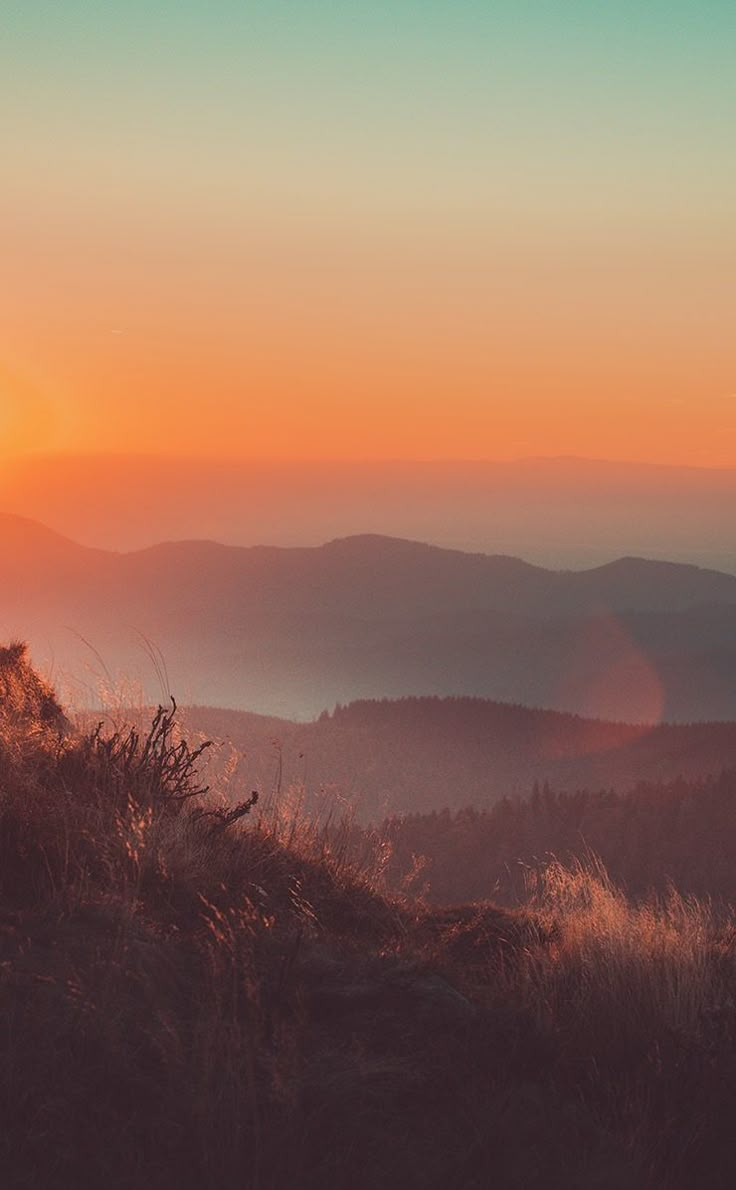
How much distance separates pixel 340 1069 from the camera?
12.9 ft

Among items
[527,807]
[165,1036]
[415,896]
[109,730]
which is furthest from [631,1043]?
[527,807]

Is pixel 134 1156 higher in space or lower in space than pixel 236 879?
lower

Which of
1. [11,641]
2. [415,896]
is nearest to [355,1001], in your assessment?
[415,896]

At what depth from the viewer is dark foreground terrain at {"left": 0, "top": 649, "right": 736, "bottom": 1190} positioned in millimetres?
3432

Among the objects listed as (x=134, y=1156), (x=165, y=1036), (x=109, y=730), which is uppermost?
(x=109, y=730)

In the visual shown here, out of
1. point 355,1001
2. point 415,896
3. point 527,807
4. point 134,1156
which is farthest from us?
point 527,807

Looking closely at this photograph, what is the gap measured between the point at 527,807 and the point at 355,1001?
120 metres

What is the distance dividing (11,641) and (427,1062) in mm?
7497

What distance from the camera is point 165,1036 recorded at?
3.78m

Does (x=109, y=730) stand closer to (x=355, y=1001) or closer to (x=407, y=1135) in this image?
(x=355, y=1001)

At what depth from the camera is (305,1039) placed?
405 cm

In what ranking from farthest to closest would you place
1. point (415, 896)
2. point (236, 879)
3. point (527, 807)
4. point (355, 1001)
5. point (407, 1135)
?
point (527, 807), point (415, 896), point (236, 879), point (355, 1001), point (407, 1135)

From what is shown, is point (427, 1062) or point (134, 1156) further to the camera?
point (427, 1062)

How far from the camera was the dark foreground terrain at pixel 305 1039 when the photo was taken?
3.43 meters
